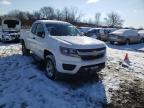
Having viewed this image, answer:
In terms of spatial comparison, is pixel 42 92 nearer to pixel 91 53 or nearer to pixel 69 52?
pixel 69 52

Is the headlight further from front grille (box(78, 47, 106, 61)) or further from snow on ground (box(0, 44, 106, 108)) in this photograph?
snow on ground (box(0, 44, 106, 108))

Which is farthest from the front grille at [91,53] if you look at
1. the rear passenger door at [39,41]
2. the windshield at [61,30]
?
the rear passenger door at [39,41]

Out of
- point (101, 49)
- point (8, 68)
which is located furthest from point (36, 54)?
point (101, 49)

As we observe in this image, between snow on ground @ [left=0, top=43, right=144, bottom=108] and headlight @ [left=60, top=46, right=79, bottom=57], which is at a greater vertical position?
headlight @ [left=60, top=46, right=79, bottom=57]

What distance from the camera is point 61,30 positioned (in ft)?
25.0

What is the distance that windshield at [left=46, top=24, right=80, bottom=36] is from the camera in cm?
736

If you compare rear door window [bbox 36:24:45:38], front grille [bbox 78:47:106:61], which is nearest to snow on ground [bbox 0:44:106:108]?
front grille [bbox 78:47:106:61]

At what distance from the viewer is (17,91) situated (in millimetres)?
5965

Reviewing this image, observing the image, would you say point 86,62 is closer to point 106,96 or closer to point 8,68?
point 106,96

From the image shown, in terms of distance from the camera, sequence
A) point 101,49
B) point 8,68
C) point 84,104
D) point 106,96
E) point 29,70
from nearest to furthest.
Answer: point 84,104 → point 106,96 → point 101,49 → point 29,70 → point 8,68

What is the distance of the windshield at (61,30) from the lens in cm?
Result: 736

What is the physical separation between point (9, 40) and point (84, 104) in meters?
14.1

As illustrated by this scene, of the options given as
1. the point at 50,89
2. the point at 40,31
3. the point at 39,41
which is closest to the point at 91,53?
the point at 50,89

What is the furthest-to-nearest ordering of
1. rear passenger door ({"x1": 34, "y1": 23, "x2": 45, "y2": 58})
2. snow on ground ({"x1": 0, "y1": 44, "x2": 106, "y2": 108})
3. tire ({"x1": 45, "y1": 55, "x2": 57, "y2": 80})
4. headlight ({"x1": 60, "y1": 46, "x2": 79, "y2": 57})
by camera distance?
rear passenger door ({"x1": 34, "y1": 23, "x2": 45, "y2": 58})
tire ({"x1": 45, "y1": 55, "x2": 57, "y2": 80})
headlight ({"x1": 60, "y1": 46, "x2": 79, "y2": 57})
snow on ground ({"x1": 0, "y1": 44, "x2": 106, "y2": 108})
